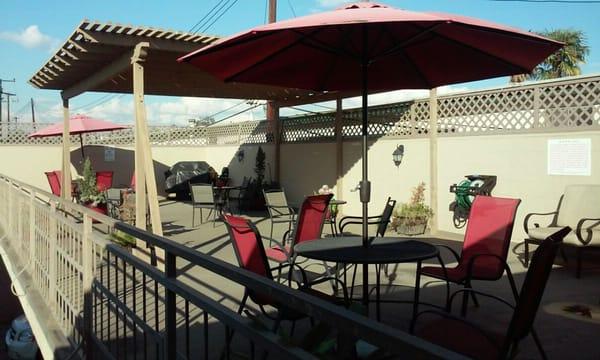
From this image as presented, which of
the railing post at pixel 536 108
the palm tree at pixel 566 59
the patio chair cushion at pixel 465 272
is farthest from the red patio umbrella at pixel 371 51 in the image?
the palm tree at pixel 566 59

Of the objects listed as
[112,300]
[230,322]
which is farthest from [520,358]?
[112,300]

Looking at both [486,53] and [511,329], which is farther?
[486,53]

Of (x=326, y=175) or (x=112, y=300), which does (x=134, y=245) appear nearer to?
(x=112, y=300)

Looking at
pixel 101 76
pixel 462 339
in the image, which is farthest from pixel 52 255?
pixel 101 76

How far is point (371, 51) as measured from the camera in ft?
12.0

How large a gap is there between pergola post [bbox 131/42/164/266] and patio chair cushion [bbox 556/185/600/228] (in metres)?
4.72

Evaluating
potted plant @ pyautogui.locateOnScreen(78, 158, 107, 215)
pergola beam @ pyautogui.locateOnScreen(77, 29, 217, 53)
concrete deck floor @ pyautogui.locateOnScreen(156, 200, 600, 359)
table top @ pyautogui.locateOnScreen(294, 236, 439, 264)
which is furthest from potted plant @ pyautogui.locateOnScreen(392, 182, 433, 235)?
potted plant @ pyautogui.locateOnScreen(78, 158, 107, 215)

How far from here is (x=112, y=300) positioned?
2.83 meters

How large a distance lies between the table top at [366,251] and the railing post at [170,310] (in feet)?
3.73

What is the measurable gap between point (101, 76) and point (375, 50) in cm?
546

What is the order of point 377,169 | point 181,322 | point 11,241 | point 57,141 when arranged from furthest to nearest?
point 57,141 < point 377,169 < point 11,241 < point 181,322

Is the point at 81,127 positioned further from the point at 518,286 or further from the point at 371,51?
the point at 518,286

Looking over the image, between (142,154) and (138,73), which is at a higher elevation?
(138,73)

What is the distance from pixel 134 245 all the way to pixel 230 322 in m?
4.43
